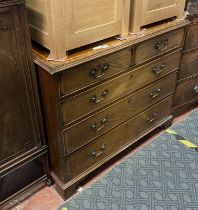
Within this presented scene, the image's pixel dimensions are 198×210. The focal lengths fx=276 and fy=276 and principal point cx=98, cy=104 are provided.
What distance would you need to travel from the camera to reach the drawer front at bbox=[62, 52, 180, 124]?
1.48 meters

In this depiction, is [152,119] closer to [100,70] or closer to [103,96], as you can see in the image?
[103,96]

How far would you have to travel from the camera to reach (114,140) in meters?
1.91

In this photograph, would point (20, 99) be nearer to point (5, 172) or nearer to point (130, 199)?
point (5, 172)

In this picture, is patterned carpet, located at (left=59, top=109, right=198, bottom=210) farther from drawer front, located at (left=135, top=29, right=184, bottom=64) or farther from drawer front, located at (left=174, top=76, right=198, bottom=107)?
drawer front, located at (left=135, top=29, right=184, bottom=64)

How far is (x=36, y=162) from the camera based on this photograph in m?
1.73

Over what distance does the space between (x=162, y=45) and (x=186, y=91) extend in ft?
2.32

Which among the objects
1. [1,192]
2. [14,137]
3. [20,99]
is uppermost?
[20,99]

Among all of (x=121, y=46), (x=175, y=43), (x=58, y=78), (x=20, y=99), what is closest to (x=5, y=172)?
(x=20, y=99)

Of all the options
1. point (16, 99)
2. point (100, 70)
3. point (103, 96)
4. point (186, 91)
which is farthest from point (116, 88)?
point (186, 91)

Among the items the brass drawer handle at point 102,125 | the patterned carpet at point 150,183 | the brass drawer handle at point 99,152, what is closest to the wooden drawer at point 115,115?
the brass drawer handle at point 102,125

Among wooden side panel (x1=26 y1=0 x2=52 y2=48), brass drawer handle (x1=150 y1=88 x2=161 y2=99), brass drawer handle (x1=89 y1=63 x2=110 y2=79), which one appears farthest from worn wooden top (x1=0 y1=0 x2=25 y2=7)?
brass drawer handle (x1=150 y1=88 x2=161 y2=99)

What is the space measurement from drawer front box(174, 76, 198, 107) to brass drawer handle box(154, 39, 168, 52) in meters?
0.52

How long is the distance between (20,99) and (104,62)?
0.49 metres

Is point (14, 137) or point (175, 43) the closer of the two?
point (14, 137)
